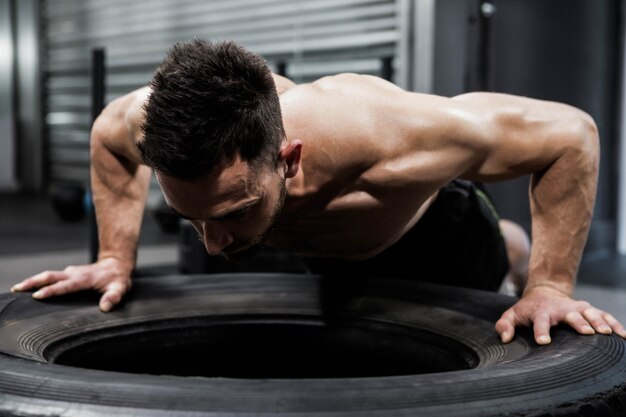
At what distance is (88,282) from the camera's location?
157 cm

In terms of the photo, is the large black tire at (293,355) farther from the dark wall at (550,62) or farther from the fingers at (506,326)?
the dark wall at (550,62)

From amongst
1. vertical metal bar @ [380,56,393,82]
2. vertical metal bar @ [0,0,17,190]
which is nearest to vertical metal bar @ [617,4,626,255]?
vertical metal bar @ [380,56,393,82]

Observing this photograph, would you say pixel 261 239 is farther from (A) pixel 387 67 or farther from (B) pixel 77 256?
(B) pixel 77 256

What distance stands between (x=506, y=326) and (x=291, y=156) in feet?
1.57

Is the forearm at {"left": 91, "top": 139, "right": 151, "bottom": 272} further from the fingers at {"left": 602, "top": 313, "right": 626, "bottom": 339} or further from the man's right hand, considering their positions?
the fingers at {"left": 602, "top": 313, "right": 626, "bottom": 339}

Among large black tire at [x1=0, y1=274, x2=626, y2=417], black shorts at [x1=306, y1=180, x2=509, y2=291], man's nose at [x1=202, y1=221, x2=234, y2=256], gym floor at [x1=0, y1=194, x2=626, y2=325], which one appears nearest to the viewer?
large black tire at [x1=0, y1=274, x2=626, y2=417]

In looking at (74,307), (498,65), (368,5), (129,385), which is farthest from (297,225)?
(368,5)

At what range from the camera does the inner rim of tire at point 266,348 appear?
58.1 inches

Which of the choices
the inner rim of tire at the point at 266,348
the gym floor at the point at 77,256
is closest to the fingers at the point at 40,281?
the inner rim of tire at the point at 266,348

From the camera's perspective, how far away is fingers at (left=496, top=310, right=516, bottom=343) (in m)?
1.30

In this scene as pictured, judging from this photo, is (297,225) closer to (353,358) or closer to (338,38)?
(353,358)

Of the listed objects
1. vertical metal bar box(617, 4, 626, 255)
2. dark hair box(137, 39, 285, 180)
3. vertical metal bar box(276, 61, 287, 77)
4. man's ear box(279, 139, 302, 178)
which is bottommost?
vertical metal bar box(617, 4, 626, 255)

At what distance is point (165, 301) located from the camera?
1.61 metres

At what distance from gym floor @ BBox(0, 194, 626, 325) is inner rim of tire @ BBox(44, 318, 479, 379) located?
165 centimetres
